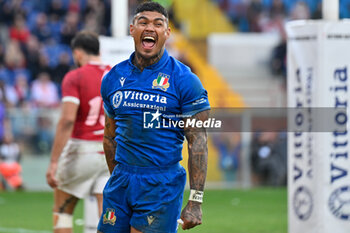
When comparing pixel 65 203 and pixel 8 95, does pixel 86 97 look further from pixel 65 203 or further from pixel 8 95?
pixel 8 95

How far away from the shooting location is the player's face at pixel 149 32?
568 cm

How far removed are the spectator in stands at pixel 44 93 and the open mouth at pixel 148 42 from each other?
49.5ft

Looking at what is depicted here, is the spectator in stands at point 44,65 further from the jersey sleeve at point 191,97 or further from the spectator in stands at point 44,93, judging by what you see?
the jersey sleeve at point 191,97

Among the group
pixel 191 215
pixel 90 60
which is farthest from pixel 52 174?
pixel 191 215

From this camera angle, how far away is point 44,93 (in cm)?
2105

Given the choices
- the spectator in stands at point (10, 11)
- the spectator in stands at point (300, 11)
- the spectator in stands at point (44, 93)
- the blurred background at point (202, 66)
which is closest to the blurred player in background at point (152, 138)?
the blurred background at point (202, 66)

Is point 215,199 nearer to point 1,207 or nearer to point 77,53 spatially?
point 1,207

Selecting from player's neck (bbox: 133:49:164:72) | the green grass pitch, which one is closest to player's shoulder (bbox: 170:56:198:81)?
player's neck (bbox: 133:49:164:72)

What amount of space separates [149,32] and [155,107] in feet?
1.72

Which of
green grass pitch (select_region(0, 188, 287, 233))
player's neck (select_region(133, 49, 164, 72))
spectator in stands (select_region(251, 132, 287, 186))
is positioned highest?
player's neck (select_region(133, 49, 164, 72))

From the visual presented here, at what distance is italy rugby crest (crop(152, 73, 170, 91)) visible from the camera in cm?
562

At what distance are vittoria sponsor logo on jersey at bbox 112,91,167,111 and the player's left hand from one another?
69 cm

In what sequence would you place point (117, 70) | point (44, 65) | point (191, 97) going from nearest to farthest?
point (191, 97)
point (117, 70)
point (44, 65)

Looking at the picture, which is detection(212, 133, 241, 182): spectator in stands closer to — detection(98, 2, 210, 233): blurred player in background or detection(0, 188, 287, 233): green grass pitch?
detection(0, 188, 287, 233): green grass pitch
